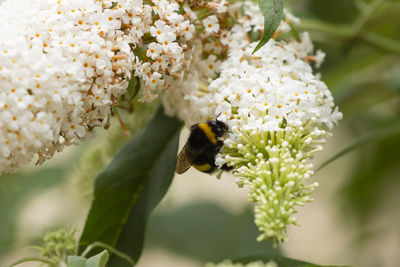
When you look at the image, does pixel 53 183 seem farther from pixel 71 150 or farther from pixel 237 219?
pixel 237 219

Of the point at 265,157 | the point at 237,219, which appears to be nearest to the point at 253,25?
the point at 265,157

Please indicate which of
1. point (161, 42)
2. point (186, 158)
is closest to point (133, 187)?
point (186, 158)

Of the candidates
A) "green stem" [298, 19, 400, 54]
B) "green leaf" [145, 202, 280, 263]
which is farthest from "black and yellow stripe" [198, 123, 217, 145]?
"green leaf" [145, 202, 280, 263]

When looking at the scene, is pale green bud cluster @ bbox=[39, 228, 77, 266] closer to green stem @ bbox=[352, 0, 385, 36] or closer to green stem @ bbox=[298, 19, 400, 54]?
green stem @ bbox=[298, 19, 400, 54]

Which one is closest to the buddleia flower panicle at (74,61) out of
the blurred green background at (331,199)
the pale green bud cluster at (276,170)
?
the pale green bud cluster at (276,170)

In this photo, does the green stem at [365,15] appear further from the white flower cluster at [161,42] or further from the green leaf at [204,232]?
the green leaf at [204,232]
